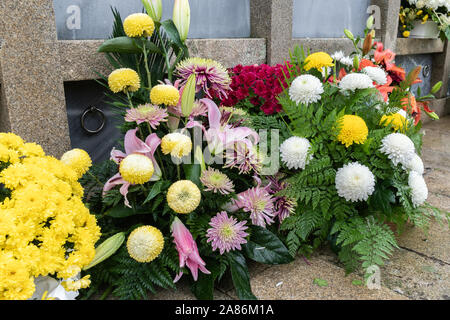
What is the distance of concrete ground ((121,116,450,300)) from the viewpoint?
61.4 inches

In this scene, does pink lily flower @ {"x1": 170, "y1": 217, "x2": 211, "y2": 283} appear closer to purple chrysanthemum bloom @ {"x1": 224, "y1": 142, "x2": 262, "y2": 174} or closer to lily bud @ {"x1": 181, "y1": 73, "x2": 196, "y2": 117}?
purple chrysanthemum bloom @ {"x1": 224, "y1": 142, "x2": 262, "y2": 174}

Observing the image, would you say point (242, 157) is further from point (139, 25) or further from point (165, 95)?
point (139, 25)

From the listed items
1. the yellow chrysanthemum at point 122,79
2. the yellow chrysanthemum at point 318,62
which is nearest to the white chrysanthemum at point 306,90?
the yellow chrysanthemum at point 318,62

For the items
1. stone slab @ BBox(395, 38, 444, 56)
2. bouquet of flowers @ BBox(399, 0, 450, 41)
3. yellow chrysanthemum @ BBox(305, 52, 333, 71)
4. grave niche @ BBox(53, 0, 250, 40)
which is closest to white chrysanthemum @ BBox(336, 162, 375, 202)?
yellow chrysanthemum @ BBox(305, 52, 333, 71)

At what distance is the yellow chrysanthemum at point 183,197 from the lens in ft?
4.62

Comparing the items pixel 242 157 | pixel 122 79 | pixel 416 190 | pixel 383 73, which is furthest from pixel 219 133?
pixel 383 73

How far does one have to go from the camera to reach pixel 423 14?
4938mm

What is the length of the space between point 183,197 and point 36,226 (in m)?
0.50

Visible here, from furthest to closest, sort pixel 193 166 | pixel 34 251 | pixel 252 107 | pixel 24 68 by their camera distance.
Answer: pixel 252 107 < pixel 24 68 < pixel 193 166 < pixel 34 251

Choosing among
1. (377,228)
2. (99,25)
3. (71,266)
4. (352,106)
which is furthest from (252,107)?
(71,266)

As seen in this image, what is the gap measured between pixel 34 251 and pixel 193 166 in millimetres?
668

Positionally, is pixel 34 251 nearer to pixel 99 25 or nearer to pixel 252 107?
pixel 252 107

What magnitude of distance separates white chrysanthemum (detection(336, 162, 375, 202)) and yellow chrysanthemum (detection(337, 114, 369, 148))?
108mm

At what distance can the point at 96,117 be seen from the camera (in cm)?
246
